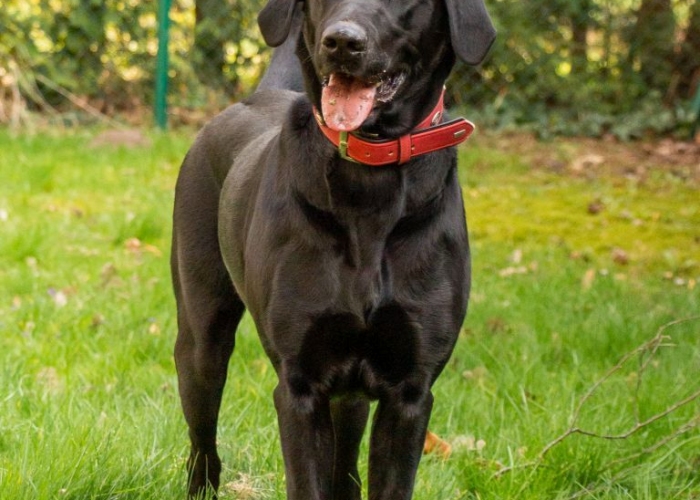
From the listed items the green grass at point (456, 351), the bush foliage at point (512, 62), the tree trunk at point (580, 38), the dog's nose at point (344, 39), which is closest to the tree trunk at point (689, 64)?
the bush foliage at point (512, 62)

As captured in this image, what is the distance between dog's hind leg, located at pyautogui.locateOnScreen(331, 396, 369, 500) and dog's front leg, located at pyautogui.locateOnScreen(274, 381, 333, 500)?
433 mm

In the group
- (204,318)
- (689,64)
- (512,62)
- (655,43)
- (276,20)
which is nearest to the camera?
(276,20)

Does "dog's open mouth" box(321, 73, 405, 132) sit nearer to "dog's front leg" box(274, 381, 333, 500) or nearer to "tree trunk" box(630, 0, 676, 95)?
"dog's front leg" box(274, 381, 333, 500)

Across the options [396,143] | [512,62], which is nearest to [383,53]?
[396,143]

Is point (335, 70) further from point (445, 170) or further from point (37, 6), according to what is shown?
point (37, 6)

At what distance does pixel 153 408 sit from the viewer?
3.55 metres

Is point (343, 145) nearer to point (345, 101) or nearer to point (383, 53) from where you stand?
point (345, 101)

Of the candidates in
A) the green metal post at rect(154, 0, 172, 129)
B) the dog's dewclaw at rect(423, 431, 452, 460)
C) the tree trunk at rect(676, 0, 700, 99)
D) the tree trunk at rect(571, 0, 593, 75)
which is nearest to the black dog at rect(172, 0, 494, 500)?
the dog's dewclaw at rect(423, 431, 452, 460)

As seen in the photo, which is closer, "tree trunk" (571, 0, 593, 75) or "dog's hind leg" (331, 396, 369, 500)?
"dog's hind leg" (331, 396, 369, 500)

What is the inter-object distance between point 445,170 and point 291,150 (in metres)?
0.38

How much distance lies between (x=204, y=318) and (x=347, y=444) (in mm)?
555

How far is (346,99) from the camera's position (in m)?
2.47

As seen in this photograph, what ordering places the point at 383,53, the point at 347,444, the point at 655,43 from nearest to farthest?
the point at 383,53 → the point at 347,444 → the point at 655,43

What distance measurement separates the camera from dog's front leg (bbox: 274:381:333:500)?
2.55 m
